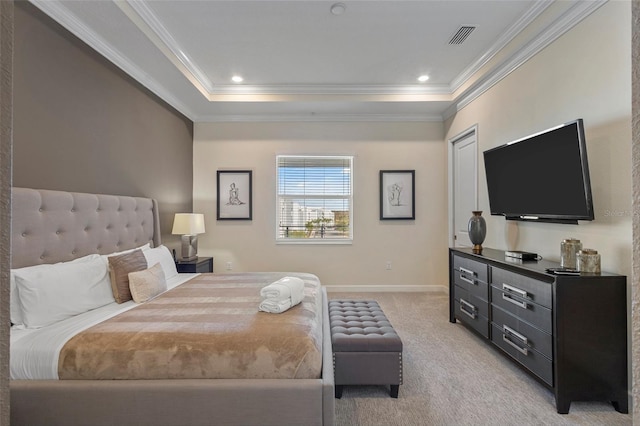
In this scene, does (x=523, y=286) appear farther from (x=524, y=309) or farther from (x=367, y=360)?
(x=367, y=360)

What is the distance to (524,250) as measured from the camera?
3031 mm

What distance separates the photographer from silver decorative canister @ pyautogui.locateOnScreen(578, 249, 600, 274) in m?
2.08

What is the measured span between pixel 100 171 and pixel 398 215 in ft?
12.5

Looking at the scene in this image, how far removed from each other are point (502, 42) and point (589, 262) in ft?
7.44

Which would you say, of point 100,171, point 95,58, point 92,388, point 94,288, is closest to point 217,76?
point 95,58

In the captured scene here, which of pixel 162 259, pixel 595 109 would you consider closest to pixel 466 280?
pixel 595 109

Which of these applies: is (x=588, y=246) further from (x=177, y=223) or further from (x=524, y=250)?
(x=177, y=223)

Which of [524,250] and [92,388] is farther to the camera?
[524,250]

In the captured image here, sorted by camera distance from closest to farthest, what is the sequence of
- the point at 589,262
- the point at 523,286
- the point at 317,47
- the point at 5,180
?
1. the point at 5,180
2. the point at 589,262
3. the point at 523,286
4. the point at 317,47

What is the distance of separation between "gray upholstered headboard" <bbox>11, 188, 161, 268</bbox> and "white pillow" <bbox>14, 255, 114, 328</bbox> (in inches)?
6.3

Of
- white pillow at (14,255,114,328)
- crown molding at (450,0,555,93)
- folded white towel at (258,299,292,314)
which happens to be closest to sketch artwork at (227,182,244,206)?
white pillow at (14,255,114,328)

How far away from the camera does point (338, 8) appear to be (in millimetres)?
2674

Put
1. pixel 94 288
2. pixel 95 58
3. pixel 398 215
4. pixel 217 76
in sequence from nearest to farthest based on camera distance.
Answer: pixel 94 288, pixel 95 58, pixel 217 76, pixel 398 215

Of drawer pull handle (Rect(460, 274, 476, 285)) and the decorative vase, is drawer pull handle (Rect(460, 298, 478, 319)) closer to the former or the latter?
drawer pull handle (Rect(460, 274, 476, 285))
